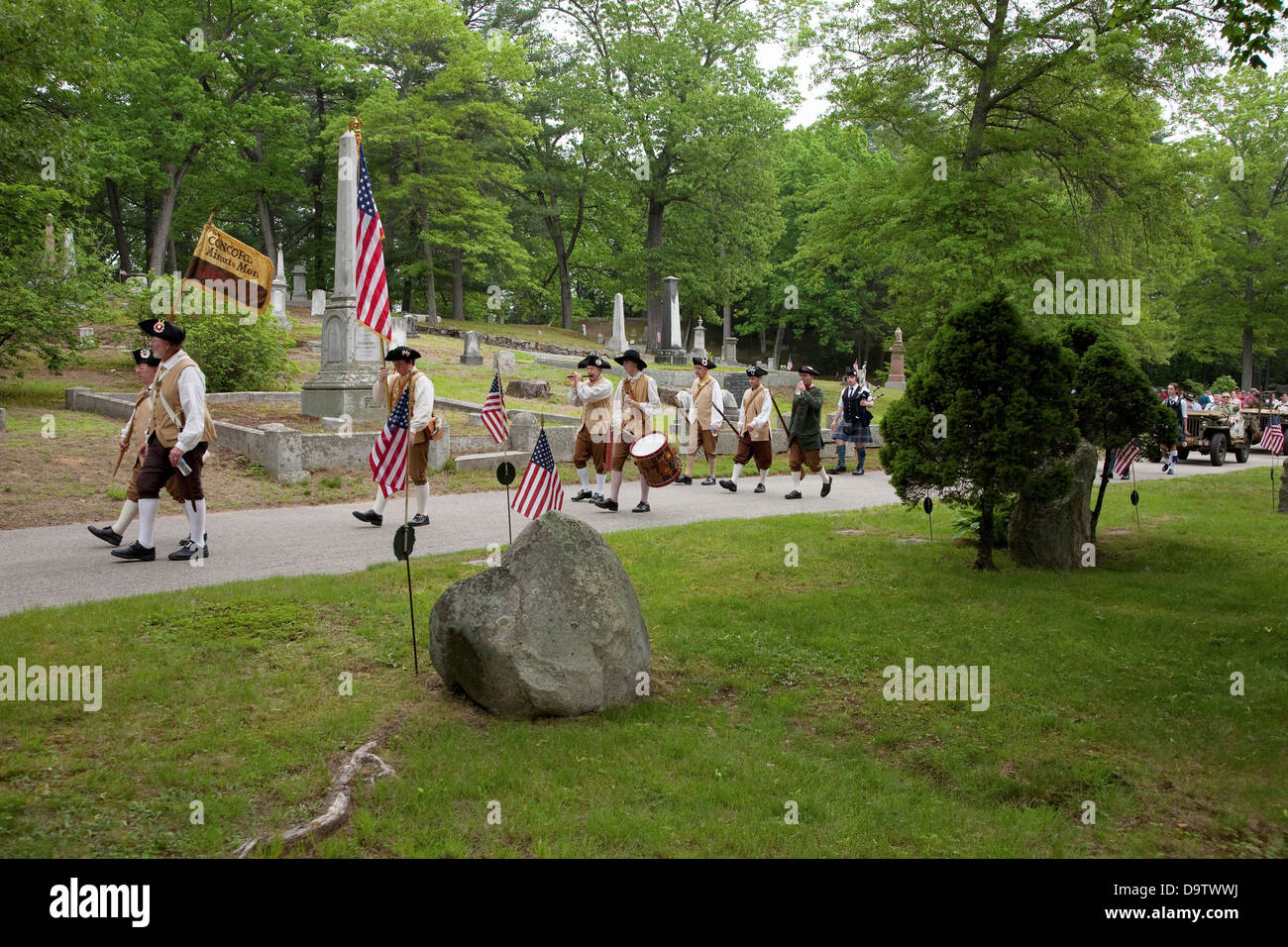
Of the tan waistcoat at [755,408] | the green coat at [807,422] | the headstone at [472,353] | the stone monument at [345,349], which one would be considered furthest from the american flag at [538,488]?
the headstone at [472,353]

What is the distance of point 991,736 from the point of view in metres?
5.12

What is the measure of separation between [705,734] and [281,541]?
649 cm

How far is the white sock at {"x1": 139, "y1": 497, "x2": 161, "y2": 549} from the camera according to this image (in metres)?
8.72

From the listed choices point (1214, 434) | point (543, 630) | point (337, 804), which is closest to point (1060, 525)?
point (543, 630)

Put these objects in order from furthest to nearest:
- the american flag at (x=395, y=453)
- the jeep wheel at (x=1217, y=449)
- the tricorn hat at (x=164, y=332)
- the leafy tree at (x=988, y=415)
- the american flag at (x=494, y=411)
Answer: the jeep wheel at (x=1217, y=449) → the american flag at (x=494, y=411) → the tricorn hat at (x=164, y=332) → the leafy tree at (x=988, y=415) → the american flag at (x=395, y=453)

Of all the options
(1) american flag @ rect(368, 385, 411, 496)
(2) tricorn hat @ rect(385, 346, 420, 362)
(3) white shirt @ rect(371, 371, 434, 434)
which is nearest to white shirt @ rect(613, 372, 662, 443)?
(3) white shirt @ rect(371, 371, 434, 434)

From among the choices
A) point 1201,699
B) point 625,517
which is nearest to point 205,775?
point 1201,699

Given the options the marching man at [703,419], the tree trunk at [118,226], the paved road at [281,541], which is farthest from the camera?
the tree trunk at [118,226]

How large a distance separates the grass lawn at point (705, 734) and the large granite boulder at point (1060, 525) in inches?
46.7

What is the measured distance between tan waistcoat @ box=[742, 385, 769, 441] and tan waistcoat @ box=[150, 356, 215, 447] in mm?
9576

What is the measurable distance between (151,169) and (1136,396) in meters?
39.8

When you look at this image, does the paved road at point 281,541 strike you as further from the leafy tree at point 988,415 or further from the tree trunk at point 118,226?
the tree trunk at point 118,226

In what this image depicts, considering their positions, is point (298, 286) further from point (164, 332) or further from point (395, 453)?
point (395, 453)

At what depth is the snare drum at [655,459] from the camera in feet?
40.8
